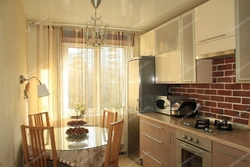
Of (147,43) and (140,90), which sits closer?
(140,90)

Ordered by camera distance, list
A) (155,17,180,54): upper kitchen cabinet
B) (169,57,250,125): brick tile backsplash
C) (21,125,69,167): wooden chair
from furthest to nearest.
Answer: (155,17,180,54): upper kitchen cabinet < (169,57,250,125): brick tile backsplash < (21,125,69,167): wooden chair

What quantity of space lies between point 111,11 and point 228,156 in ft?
7.96

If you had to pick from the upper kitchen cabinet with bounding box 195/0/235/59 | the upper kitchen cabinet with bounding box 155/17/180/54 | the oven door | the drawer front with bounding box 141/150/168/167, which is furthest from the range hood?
the drawer front with bounding box 141/150/168/167

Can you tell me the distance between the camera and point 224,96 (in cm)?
261

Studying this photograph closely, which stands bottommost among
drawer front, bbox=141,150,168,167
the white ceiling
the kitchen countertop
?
drawer front, bbox=141,150,168,167

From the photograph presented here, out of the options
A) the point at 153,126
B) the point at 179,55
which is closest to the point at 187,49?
the point at 179,55

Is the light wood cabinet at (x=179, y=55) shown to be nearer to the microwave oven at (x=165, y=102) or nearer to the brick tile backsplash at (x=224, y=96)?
the brick tile backsplash at (x=224, y=96)

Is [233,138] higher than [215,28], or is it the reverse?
[215,28]

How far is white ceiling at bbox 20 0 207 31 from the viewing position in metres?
2.75

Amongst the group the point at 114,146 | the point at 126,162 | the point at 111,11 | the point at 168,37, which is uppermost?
the point at 111,11

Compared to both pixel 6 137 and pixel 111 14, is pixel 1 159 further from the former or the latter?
pixel 111 14

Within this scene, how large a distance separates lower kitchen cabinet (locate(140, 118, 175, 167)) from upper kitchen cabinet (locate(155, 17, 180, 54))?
47.0 inches

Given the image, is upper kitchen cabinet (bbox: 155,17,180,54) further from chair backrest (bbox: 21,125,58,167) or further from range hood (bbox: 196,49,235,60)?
chair backrest (bbox: 21,125,58,167)

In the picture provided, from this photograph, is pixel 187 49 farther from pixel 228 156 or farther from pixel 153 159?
pixel 153 159
